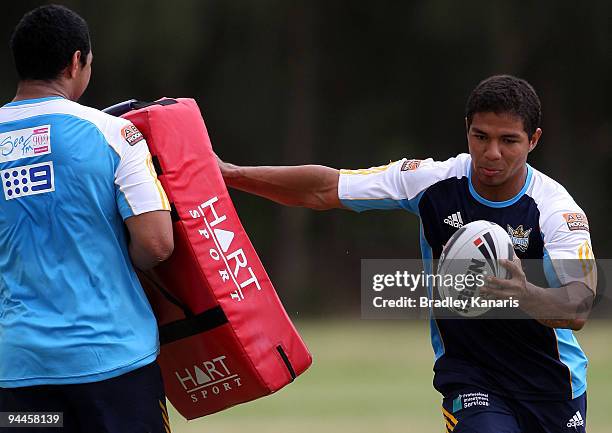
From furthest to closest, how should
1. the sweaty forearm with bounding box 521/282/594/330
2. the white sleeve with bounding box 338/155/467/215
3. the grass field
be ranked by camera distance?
1. the grass field
2. the white sleeve with bounding box 338/155/467/215
3. the sweaty forearm with bounding box 521/282/594/330

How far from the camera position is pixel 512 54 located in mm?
Answer: 19141

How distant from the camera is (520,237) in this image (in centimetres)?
441

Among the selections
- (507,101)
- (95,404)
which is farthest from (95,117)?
(507,101)

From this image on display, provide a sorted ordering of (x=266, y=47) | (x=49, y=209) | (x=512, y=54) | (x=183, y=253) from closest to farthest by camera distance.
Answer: (x=49, y=209) < (x=183, y=253) < (x=512, y=54) < (x=266, y=47)

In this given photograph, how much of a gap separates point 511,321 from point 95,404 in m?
1.67

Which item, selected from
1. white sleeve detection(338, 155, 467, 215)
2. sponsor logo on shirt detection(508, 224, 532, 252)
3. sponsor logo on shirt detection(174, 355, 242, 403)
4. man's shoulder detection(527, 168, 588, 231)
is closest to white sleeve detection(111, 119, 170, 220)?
sponsor logo on shirt detection(174, 355, 242, 403)

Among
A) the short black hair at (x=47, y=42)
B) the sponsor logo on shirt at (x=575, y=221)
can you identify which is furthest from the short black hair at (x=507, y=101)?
the short black hair at (x=47, y=42)

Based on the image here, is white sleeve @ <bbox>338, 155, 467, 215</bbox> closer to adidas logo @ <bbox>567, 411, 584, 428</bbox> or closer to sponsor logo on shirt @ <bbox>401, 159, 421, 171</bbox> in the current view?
sponsor logo on shirt @ <bbox>401, 159, 421, 171</bbox>

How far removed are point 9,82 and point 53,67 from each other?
55.4ft

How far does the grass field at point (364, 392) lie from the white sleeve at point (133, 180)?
4.34 metres

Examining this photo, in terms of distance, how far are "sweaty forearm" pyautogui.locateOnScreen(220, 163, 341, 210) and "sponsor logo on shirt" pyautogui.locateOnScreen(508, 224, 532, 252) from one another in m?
0.79

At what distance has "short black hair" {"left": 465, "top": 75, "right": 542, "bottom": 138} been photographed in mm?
4387

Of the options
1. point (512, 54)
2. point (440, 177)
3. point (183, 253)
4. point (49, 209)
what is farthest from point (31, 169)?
point (512, 54)

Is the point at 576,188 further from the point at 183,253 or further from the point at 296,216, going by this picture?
the point at 183,253
